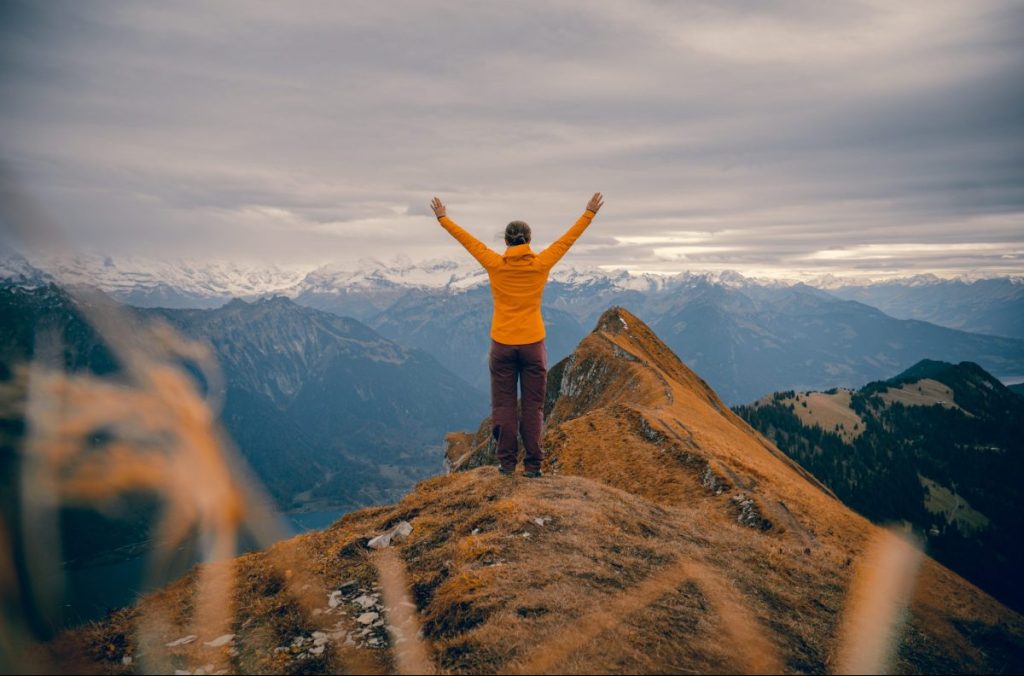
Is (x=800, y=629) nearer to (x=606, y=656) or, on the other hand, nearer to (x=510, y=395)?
(x=606, y=656)

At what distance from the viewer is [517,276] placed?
40.8 feet

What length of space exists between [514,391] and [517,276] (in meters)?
3.13

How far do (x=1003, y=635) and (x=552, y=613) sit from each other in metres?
10.2

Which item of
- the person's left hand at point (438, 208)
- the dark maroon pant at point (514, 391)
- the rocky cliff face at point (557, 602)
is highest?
the person's left hand at point (438, 208)

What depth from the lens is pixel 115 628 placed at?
8.96m

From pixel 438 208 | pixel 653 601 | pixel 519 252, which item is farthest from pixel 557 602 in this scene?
pixel 438 208

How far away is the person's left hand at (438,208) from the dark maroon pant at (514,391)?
3634 millimetres

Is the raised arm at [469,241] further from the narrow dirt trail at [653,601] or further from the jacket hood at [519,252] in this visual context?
the narrow dirt trail at [653,601]

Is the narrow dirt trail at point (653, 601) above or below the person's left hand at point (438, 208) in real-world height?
below

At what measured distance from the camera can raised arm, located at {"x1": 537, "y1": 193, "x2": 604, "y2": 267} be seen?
40.2ft

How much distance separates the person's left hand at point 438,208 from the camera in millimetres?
13078

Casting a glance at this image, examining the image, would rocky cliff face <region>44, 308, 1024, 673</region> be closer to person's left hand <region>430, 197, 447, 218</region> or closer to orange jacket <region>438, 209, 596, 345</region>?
orange jacket <region>438, 209, 596, 345</region>

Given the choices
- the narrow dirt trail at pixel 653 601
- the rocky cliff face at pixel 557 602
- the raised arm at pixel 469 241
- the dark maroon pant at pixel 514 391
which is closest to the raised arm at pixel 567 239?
the raised arm at pixel 469 241

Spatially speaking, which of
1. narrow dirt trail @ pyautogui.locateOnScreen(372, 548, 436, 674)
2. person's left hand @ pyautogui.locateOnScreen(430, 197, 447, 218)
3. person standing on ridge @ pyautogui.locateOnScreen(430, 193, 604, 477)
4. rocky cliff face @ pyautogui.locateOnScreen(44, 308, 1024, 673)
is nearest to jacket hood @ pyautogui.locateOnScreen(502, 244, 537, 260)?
person standing on ridge @ pyautogui.locateOnScreen(430, 193, 604, 477)
